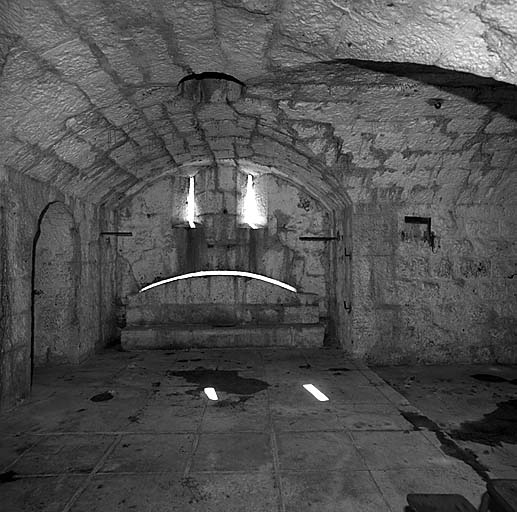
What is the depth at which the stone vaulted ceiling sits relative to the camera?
180cm

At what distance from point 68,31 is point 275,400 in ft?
10.0

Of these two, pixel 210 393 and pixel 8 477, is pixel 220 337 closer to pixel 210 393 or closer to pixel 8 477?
pixel 210 393

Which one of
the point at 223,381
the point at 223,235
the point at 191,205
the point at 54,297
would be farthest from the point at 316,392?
the point at 191,205

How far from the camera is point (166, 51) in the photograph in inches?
107

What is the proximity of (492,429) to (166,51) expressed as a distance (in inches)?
136

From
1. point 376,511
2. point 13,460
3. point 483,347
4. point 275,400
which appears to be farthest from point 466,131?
point 13,460

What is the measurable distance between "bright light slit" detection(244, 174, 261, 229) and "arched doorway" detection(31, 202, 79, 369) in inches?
108

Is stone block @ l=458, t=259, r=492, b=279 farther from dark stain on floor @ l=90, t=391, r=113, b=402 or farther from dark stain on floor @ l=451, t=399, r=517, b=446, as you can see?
dark stain on floor @ l=90, t=391, r=113, b=402

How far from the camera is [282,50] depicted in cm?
267

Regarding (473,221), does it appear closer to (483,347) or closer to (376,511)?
(483,347)

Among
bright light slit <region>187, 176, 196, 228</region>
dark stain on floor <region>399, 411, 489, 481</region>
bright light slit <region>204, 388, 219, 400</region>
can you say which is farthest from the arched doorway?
dark stain on floor <region>399, 411, 489, 481</region>

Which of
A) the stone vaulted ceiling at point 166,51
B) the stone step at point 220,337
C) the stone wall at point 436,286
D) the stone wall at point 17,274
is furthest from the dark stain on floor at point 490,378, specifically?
the stone wall at point 17,274

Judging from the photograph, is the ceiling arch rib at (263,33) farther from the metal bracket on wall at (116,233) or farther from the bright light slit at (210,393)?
the metal bracket on wall at (116,233)

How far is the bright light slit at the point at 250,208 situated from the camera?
22.4 ft
